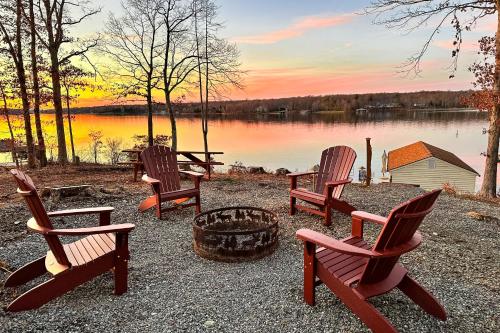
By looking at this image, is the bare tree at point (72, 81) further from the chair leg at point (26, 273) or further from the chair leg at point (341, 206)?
the chair leg at point (341, 206)

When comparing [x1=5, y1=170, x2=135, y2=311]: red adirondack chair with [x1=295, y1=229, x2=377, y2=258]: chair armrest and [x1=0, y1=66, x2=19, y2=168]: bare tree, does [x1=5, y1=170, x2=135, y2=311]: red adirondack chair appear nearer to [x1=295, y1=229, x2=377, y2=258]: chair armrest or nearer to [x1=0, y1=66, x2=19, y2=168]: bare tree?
[x1=295, y1=229, x2=377, y2=258]: chair armrest

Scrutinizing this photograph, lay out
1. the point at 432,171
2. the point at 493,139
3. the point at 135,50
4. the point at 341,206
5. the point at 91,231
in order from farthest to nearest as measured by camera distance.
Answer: the point at 432,171 → the point at 135,50 → the point at 493,139 → the point at 341,206 → the point at 91,231

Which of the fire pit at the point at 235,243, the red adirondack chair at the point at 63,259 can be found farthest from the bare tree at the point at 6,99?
the fire pit at the point at 235,243

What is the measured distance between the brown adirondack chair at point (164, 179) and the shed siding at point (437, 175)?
17.3 metres

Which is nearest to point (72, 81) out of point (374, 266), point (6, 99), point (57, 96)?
point (57, 96)

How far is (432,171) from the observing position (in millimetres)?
19141

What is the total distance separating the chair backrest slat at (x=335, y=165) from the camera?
4699 millimetres

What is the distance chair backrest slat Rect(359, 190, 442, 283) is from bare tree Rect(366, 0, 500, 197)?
7358 millimetres

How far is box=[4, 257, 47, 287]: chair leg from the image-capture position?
2670mm

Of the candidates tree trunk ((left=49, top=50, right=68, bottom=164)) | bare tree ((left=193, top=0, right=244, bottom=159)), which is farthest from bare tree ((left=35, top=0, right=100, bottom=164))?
bare tree ((left=193, top=0, right=244, bottom=159))

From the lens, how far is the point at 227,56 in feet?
46.4

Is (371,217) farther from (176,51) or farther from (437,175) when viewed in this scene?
(437,175)

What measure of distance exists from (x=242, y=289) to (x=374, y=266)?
1124 millimetres

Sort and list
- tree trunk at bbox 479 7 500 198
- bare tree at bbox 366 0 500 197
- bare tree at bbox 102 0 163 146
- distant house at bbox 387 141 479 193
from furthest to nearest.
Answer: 1. distant house at bbox 387 141 479 193
2. bare tree at bbox 102 0 163 146
3. bare tree at bbox 366 0 500 197
4. tree trunk at bbox 479 7 500 198
